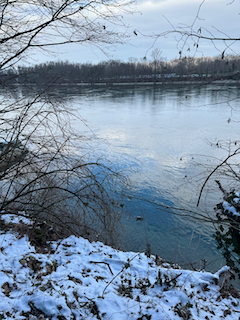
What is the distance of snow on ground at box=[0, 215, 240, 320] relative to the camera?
9.30 ft

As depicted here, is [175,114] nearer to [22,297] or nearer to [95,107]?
[95,107]

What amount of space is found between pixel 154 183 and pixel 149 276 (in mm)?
5745

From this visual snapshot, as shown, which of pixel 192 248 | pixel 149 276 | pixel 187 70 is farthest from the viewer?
pixel 192 248

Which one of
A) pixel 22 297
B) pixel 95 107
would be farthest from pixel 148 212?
pixel 95 107

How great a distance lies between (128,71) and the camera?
224 feet

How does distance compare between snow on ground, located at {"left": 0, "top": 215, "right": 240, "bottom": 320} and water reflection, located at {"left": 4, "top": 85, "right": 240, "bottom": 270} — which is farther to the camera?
water reflection, located at {"left": 4, "top": 85, "right": 240, "bottom": 270}

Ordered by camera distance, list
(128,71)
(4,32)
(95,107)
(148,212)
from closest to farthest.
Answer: (4,32) → (148,212) → (95,107) → (128,71)

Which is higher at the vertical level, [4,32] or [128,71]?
[128,71]

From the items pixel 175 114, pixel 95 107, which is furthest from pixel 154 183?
pixel 95 107

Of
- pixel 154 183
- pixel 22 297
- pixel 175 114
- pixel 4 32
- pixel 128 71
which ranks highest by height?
pixel 128 71

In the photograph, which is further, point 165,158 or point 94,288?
point 165,158

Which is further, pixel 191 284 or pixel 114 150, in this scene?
pixel 114 150

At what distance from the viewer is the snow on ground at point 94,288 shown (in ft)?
9.30

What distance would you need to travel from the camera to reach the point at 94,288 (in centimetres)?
338
